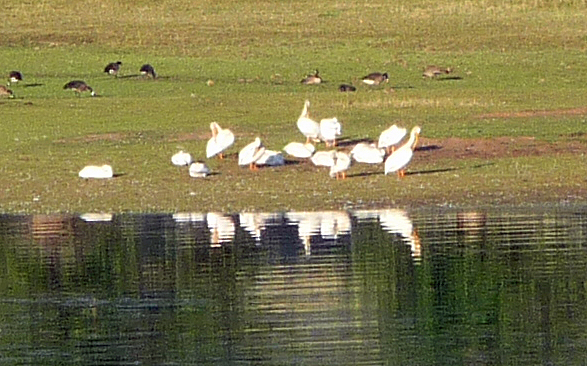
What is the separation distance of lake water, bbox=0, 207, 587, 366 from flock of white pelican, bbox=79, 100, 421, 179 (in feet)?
8.47

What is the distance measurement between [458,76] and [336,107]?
735 cm

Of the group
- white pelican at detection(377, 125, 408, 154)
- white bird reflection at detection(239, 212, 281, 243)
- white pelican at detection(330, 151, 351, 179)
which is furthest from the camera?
white pelican at detection(377, 125, 408, 154)

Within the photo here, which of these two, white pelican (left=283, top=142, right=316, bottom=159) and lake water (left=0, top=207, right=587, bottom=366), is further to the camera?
white pelican (left=283, top=142, right=316, bottom=159)

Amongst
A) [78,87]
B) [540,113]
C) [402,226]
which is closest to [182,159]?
[402,226]

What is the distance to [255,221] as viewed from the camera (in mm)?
17938

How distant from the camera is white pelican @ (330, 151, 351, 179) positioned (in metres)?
20.9

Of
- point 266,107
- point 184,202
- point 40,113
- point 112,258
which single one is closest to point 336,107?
point 266,107

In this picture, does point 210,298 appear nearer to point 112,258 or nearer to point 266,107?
point 112,258

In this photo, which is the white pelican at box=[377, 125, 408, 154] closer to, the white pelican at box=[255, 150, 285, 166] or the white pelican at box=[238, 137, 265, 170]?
the white pelican at box=[255, 150, 285, 166]

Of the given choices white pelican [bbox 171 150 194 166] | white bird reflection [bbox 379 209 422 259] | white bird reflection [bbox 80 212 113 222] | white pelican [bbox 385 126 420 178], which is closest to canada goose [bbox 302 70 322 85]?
white pelican [bbox 171 150 194 166]

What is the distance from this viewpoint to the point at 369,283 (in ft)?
44.5

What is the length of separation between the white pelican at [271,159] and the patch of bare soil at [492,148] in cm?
211

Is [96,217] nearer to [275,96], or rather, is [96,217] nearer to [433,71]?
[275,96]

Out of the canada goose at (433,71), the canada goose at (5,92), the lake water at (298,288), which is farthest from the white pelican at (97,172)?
the canada goose at (433,71)
